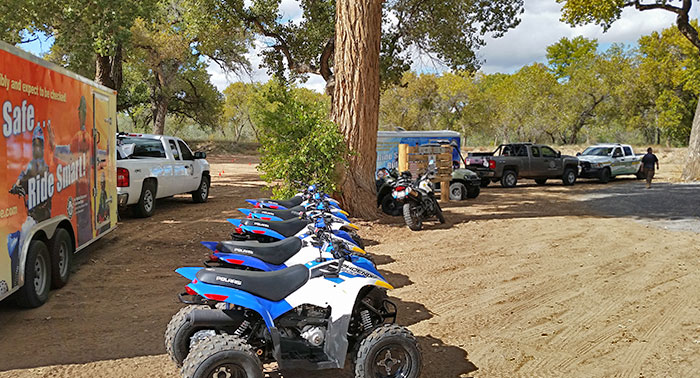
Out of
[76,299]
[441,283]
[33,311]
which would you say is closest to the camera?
[33,311]

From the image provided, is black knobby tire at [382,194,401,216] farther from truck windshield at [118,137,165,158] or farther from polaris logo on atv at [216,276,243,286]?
polaris logo on atv at [216,276,243,286]

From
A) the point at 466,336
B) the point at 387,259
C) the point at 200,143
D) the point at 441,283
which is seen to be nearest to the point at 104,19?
the point at 387,259

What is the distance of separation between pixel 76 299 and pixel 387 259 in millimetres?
4560

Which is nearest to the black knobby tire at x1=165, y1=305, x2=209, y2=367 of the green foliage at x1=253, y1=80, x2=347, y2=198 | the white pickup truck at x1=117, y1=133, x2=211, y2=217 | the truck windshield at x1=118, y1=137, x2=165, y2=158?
the green foliage at x1=253, y1=80, x2=347, y2=198

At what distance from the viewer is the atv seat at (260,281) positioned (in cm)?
406

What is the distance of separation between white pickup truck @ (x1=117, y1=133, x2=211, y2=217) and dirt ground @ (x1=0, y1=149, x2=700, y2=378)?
593 mm

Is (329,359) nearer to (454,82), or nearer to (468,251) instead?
(468,251)

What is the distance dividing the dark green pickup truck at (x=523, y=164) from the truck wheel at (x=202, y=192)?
10900mm

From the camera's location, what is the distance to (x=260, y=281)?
416 cm

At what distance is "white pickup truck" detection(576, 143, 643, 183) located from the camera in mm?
25250

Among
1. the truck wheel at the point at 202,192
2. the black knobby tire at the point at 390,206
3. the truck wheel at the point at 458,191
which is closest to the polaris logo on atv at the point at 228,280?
the black knobby tire at the point at 390,206

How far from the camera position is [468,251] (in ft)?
31.9

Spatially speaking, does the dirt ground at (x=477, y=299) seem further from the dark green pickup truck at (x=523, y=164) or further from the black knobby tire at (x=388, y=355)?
the dark green pickup truck at (x=523, y=164)

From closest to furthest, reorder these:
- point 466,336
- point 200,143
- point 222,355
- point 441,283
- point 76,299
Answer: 1. point 222,355
2. point 466,336
3. point 76,299
4. point 441,283
5. point 200,143
